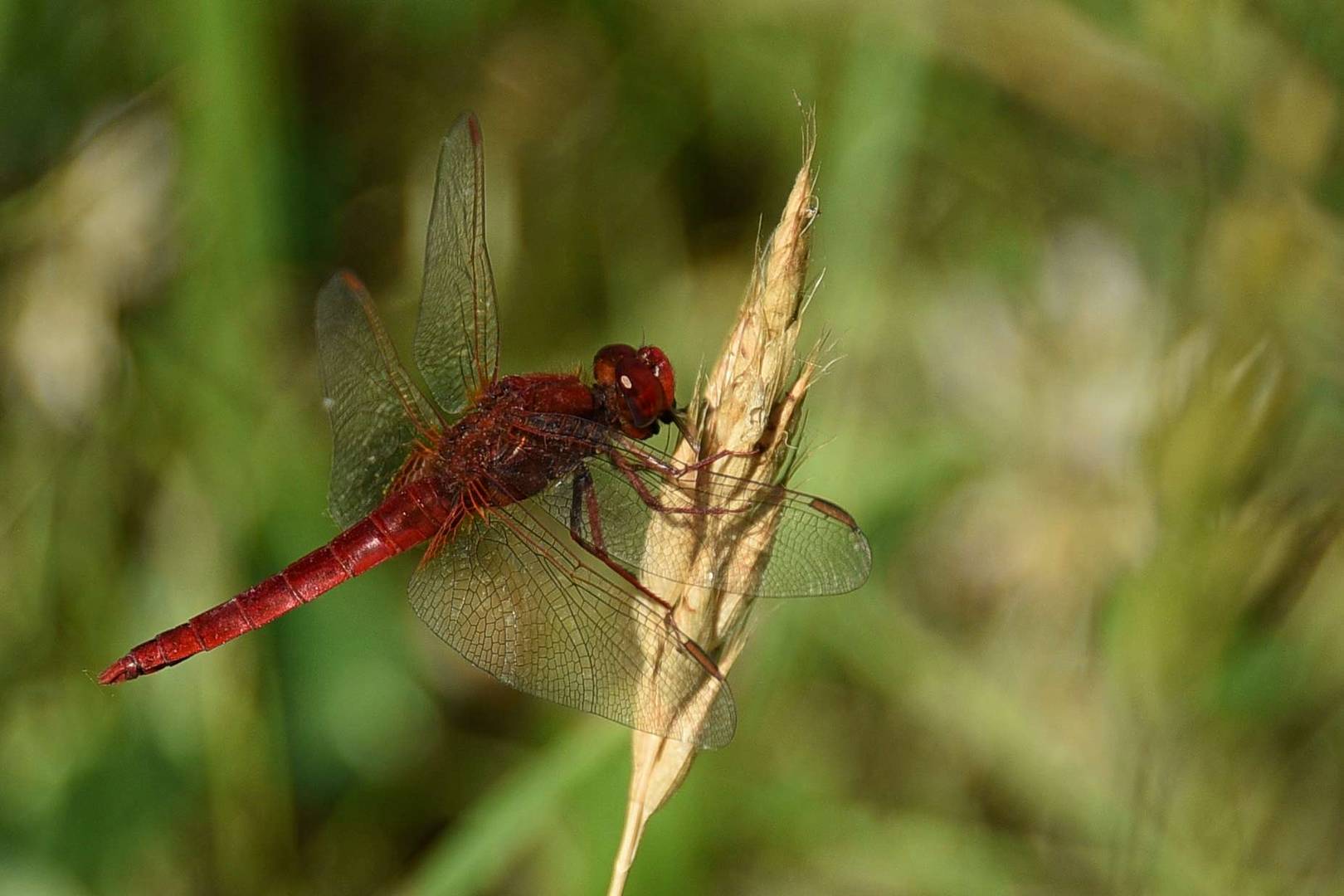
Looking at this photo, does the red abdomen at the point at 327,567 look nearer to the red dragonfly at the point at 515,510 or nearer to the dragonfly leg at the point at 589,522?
the red dragonfly at the point at 515,510

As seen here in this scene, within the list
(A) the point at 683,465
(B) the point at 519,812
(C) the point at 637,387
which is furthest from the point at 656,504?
(B) the point at 519,812

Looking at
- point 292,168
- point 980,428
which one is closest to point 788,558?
point 980,428

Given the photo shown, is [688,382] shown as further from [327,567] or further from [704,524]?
[704,524]

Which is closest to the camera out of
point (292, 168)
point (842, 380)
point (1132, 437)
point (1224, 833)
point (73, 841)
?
point (1224, 833)

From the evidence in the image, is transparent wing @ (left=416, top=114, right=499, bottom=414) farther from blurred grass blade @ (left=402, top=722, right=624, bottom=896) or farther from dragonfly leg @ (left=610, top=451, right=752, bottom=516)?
blurred grass blade @ (left=402, top=722, right=624, bottom=896)

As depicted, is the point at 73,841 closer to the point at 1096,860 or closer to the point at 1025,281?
the point at 1096,860

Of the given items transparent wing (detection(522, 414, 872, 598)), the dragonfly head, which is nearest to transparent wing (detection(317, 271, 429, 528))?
transparent wing (detection(522, 414, 872, 598))
